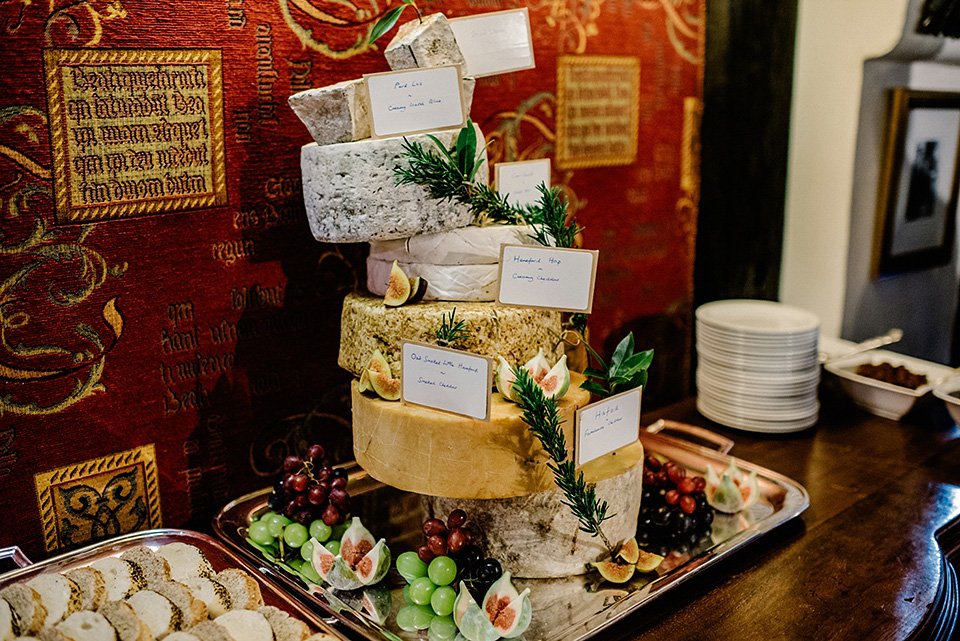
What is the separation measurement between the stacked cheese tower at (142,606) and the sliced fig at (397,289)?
0.64m

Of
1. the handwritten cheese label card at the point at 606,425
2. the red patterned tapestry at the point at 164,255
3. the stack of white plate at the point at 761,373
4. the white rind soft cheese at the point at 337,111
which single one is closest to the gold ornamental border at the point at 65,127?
the red patterned tapestry at the point at 164,255

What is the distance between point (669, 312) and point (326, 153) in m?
1.71

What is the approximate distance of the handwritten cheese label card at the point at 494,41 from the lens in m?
1.85

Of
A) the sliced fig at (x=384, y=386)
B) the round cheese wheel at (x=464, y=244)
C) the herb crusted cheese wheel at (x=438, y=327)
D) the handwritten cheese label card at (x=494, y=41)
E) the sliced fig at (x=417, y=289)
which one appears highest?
the handwritten cheese label card at (x=494, y=41)

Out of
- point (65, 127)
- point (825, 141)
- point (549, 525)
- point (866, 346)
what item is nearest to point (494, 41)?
point (65, 127)

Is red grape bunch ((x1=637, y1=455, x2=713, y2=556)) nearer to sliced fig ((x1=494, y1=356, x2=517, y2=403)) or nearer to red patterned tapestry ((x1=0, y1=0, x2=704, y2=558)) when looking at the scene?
sliced fig ((x1=494, y1=356, x2=517, y2=403))

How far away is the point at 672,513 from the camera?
1.96m

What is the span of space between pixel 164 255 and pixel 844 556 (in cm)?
176

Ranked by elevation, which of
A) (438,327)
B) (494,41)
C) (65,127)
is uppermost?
(494,41)

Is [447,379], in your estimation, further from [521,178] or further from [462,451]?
[521,178]

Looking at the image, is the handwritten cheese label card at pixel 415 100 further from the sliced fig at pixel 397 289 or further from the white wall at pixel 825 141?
the white wall at pixel 825 141

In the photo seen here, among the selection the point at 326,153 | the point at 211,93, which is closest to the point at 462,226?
the point at 326,153

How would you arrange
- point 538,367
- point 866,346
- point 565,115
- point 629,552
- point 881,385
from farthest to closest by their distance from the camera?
point 866,346 < point 881,385 < point 565,115 < point 629,552 < point 538,367

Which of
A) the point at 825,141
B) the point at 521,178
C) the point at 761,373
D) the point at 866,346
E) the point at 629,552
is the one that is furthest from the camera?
the point at 825,141
